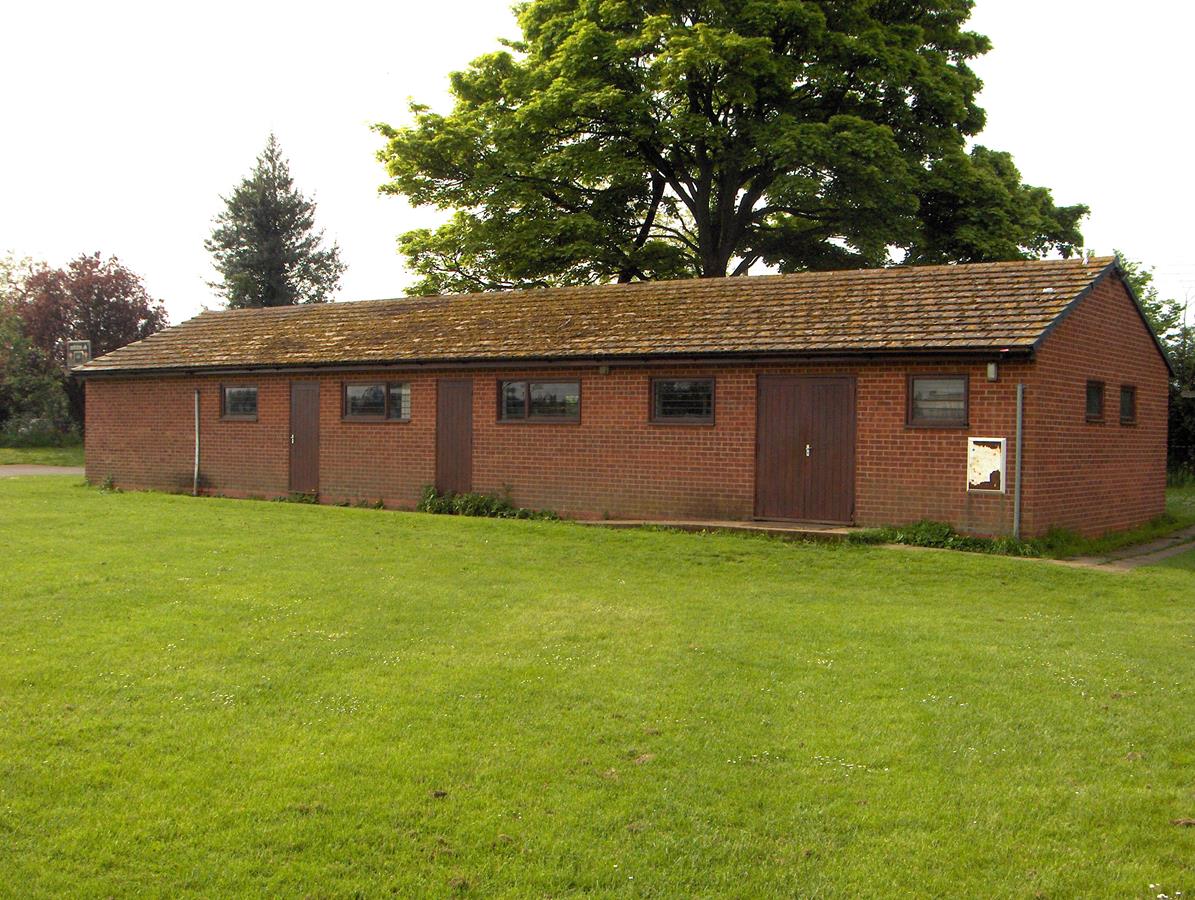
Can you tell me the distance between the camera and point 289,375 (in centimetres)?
2170

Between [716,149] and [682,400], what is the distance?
15870 millimetres

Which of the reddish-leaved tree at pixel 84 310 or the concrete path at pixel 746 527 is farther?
the reddish-leaved tree at pixel 84 310

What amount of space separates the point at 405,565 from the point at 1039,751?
26.2ft

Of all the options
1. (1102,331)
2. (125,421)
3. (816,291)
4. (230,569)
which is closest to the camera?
(230,569)

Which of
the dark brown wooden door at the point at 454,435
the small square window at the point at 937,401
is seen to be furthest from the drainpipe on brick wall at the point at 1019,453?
the dark brown wooden door at the point at 454,435

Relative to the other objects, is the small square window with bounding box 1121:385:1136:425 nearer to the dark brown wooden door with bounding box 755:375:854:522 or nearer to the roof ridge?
the roof ridge

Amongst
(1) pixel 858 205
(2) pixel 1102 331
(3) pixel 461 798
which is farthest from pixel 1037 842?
(1) pixel 858 205

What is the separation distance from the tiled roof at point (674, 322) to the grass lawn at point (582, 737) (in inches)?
209

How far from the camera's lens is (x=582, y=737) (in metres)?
6.02

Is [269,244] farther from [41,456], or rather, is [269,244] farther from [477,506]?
[477,506]

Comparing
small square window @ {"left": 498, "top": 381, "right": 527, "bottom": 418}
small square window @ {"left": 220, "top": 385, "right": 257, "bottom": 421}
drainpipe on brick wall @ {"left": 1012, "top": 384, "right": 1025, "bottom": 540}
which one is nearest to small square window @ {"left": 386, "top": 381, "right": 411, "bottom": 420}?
small square window @ {"left": 498, "top": 381, "right": 527, "bottom": 418}

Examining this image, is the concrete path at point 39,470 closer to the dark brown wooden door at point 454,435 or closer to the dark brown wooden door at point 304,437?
the dark brown wooden door at point 304,437

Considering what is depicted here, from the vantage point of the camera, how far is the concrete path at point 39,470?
31.2 metres

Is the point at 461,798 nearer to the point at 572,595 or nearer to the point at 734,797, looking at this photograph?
the point at 734,797
